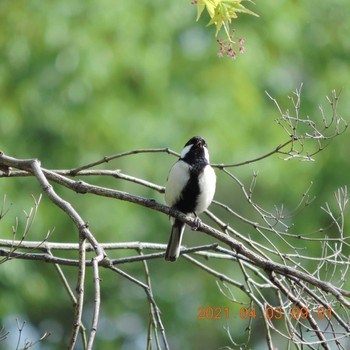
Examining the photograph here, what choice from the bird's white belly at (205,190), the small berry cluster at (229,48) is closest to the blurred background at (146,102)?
the bird's white belly at (205,190)

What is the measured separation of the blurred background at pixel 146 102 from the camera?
8.27m

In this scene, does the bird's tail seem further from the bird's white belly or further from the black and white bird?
the bird's white belly

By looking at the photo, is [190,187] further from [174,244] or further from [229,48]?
[229,48]

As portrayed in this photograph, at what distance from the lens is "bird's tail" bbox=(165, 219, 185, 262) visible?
4.24 metres

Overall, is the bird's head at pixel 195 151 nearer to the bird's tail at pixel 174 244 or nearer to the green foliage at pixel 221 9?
the bird's tail at pixel 174 244

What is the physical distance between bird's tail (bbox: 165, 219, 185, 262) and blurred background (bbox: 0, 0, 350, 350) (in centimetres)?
271

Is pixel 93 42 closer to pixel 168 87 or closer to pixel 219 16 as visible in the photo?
pixel 168 87

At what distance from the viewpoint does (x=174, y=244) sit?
14.3ft

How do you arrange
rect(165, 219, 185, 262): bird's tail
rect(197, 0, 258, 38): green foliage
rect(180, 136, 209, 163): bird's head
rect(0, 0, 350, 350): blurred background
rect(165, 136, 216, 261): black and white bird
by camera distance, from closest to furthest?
rect(197, 0, 258, 38): green foliage < rect(165, 219, 185, 262): bird's tail < rect(165, 136, 216, 261): black and white bird < rect(180, 136, 209, 163): bird's head < rect(0, 0, 350, 350): blurred background

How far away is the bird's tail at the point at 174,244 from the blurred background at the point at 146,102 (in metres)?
2.71

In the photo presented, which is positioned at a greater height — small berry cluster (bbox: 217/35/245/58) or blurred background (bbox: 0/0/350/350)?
blurred background (bbox: 0/0/350/350)

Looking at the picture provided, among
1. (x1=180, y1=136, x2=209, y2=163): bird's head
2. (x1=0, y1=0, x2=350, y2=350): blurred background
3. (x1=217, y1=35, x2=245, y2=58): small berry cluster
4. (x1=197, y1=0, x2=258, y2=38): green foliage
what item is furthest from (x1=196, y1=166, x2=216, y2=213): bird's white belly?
(x1=0, y1=0, x2=350, y2=350): blurred background

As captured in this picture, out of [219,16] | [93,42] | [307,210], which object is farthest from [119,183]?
[219,16]

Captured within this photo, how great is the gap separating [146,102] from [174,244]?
461 cm
